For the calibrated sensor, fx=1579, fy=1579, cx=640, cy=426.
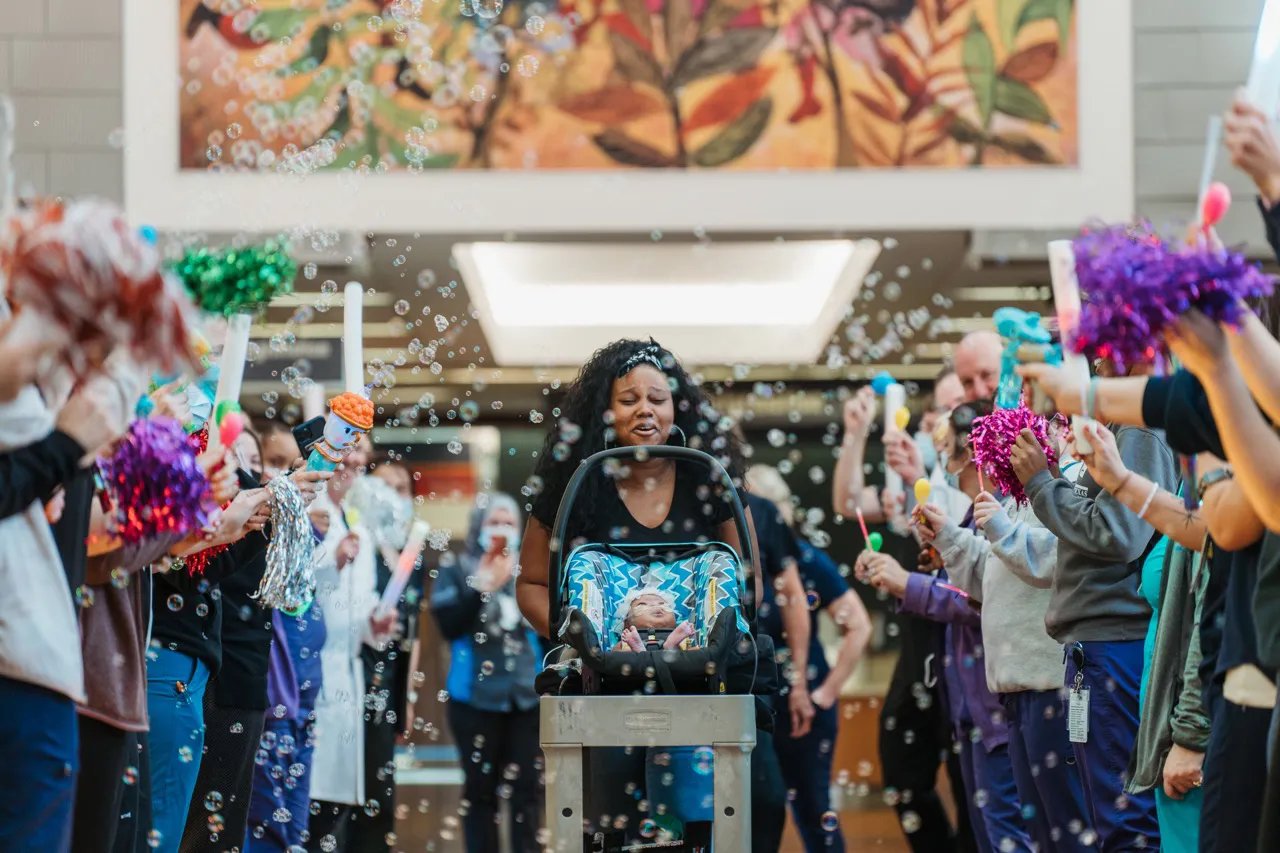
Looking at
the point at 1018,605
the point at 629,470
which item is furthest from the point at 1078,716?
the point at 629,470

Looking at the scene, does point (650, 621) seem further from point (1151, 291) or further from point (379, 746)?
point (379, 746)

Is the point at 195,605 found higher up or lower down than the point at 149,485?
lower down

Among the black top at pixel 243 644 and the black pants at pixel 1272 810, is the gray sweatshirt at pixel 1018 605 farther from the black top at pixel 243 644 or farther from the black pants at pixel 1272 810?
the black top at pixel 243 644

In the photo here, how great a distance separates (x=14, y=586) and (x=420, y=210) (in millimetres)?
5554

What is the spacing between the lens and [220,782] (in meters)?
4.25

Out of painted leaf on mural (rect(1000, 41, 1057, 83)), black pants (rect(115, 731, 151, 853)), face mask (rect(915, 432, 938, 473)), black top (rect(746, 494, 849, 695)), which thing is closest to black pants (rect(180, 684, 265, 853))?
black pants (rect(115, 731, 151, 853))

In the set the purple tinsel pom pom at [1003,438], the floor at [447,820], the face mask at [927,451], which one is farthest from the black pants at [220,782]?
the face mask at [927,451]

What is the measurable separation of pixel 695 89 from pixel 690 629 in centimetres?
492

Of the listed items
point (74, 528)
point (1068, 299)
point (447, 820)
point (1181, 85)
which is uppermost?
point (1181, 85)

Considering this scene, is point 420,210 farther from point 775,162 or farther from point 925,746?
point 925,746

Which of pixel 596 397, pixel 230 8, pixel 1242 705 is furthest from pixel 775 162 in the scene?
pixel 1242 705

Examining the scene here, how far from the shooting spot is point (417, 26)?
775 cm

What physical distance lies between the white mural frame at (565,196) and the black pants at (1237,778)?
561 centimetres

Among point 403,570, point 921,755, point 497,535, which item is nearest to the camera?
point 921,755
